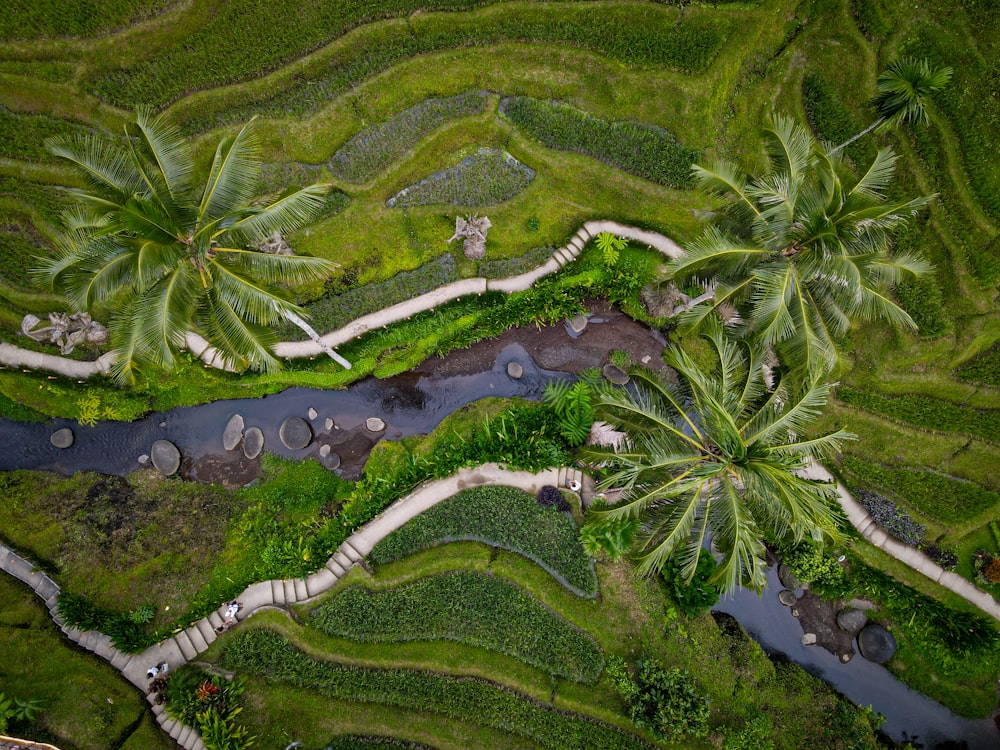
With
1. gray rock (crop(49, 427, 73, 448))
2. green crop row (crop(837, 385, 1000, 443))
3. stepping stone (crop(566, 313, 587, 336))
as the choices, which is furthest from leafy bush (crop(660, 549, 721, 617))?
gray rock (crop(49, 427, 73, 448))

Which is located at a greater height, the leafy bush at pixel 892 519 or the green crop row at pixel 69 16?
the green crop row at pixel 69 16

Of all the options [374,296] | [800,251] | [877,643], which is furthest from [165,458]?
[877,643]

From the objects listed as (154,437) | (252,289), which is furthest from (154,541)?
(252,289)

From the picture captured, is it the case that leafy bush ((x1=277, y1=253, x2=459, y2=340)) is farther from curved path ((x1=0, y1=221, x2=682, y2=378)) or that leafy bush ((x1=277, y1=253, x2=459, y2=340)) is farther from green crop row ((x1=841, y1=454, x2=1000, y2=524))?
green crop row ((x1=841, y1=454, x2=1000, y2=524))

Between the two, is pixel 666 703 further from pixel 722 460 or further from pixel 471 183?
pixel 471 183

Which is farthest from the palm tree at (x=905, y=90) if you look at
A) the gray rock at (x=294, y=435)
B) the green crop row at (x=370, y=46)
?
the gray rock at (x=294, y=435)

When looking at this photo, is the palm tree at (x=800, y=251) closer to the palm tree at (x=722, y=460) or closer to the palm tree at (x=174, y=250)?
the palm tree at (x=722, y=460)

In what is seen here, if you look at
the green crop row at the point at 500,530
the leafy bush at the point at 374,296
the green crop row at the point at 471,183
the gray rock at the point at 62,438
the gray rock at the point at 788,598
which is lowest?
the gray rock at the point at 788,598
